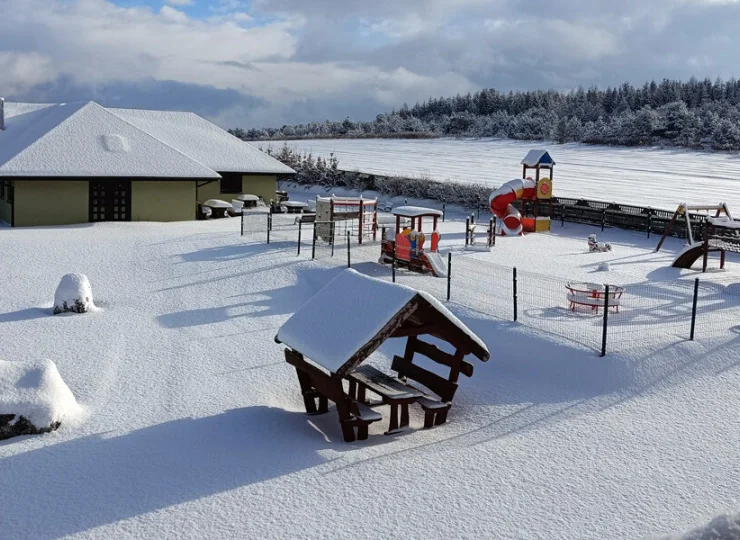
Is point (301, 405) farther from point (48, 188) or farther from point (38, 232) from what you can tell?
point (48, 188)

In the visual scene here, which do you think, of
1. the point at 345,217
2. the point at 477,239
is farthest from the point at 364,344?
the point at 477,239

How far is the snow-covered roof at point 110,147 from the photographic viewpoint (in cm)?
3056

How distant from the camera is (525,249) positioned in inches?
1110

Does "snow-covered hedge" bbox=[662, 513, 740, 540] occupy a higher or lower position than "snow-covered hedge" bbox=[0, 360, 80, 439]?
lower

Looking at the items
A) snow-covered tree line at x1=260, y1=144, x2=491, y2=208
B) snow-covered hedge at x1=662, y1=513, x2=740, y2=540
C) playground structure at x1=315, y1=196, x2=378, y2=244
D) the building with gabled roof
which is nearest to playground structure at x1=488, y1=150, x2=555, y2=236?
playground structure at x1=315, y1=196, x2=378, y2=244

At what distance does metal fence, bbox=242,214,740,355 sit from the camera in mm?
14773

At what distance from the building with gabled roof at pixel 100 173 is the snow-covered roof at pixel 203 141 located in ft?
0.42

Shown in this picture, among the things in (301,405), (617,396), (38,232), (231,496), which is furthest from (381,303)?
(38,232)

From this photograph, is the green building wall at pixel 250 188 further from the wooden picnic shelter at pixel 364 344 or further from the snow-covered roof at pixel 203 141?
the wooden picnic shelter at pixel 364 344

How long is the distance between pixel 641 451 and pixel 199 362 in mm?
7683

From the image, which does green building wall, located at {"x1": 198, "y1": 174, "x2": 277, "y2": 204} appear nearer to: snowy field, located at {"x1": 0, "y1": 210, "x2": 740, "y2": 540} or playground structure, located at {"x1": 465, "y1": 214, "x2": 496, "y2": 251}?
playground structure, located at {"x1": 465, "y1": 214, "x2": 496, "y2": 251}

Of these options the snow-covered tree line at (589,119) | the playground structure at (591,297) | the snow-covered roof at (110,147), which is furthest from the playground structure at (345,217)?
the snow-covered tree line at (589,119)

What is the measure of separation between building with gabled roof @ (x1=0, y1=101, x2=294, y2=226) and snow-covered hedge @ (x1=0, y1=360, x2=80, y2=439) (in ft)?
68.0

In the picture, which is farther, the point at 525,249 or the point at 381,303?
the point at 525,249
